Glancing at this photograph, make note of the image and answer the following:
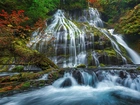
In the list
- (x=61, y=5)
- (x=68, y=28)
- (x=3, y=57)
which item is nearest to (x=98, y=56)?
(x=68, y=28)

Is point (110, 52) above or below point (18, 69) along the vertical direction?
above

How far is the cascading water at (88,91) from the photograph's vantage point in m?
4.85

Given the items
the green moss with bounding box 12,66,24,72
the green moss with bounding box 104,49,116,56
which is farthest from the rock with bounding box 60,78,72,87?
the green moss with bounding box 104,49,116,56

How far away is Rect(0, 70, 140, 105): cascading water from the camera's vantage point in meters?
4.85

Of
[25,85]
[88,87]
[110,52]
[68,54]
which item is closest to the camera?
[25,85]

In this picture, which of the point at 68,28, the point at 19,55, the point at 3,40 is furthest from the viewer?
the point at 68,28

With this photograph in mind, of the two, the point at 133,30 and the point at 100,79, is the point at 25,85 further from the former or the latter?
the point at 133,30

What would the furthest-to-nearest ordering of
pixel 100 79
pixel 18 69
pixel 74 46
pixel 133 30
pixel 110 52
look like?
1. pixel 133 30
2. pixel 74 46
3. pixel 110 52
4. pixel 18 69
5. pixel 100 79

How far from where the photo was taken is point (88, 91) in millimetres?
5930

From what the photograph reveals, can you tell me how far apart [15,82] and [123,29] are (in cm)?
1423

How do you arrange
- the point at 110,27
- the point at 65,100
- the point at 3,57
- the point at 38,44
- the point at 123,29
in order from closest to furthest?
the point at 65,100
the point at 3,57
the point at 38,44
the point at 123,29
the point at 110,27

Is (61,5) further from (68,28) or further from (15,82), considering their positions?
(15,82)

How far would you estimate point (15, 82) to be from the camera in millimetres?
→ 5688

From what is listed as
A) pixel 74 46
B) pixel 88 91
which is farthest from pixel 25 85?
pixel 74 46
